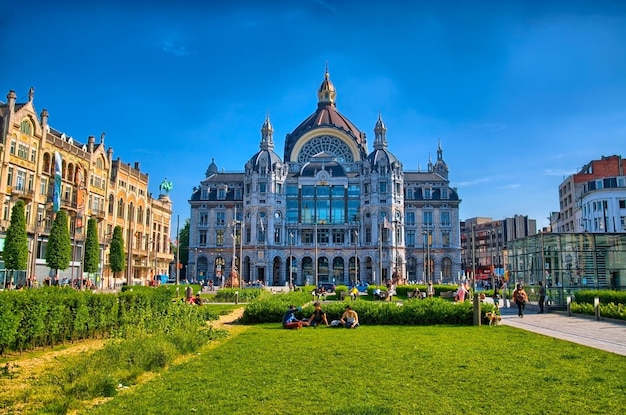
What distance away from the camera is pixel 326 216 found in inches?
3905

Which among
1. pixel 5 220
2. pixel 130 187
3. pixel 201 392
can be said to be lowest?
pixel 201 392

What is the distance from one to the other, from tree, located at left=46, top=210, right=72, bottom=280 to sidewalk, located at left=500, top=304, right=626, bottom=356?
40107 mm

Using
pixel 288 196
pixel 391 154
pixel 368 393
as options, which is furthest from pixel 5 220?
pixel 391 154

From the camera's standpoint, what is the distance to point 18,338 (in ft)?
53.6

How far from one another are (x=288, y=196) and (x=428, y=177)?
30.3m

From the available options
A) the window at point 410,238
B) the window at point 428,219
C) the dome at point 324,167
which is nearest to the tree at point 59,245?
the dome at point 324,167

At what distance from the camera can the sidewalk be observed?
691 inches

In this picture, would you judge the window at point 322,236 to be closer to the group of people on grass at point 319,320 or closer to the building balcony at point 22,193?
the building balcony at point 22,193

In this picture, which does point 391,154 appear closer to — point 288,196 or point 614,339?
point 288,196

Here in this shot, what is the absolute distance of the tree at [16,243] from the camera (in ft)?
142

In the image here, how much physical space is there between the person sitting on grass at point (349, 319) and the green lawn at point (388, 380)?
478 centimetres

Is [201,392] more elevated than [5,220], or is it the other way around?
[5,220]

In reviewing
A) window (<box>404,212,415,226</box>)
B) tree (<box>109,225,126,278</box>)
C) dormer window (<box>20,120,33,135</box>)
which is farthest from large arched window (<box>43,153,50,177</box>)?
window (<box>404,212,415,226</box>)

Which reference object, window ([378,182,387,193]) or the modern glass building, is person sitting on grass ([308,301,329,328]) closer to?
the modern glass building
